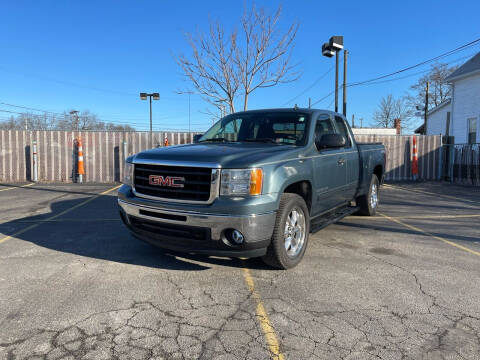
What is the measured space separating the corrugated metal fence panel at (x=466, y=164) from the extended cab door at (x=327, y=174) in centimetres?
1085

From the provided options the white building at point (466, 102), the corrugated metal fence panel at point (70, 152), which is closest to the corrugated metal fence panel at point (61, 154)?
the corrugated metal fence panel at point (70, 152)

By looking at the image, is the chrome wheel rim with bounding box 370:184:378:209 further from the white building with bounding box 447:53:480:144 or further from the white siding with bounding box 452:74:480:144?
the white siding with bounding box 452:74:480:144

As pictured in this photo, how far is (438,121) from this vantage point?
3023cm

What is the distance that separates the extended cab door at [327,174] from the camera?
464 centimetres

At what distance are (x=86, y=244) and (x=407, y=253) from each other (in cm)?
446

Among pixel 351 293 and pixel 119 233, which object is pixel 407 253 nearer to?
pixel 351 293

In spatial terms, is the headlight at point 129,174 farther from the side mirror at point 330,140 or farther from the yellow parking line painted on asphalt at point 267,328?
the side mirror at point 330,140

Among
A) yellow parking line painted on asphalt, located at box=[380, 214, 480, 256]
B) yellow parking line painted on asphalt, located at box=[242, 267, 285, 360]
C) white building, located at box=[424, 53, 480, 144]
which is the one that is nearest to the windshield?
yellow parking line painted on asphalt, located at box=[242, 267, 285, 360]

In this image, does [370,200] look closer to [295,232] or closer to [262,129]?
[262,129]

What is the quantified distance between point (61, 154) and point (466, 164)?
634 inches

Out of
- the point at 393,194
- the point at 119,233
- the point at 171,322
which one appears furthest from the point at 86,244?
the point at 393,194

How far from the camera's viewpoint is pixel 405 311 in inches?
119

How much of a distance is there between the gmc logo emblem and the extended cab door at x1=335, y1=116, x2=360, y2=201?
9.76 ft

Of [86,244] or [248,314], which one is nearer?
[248,314]
